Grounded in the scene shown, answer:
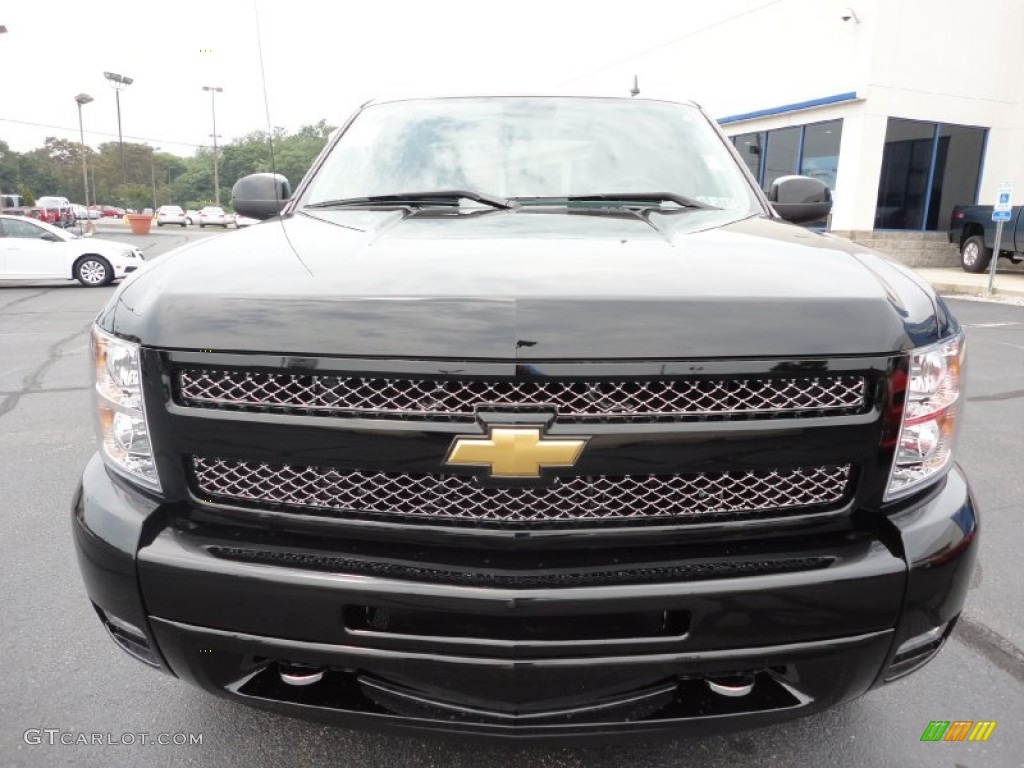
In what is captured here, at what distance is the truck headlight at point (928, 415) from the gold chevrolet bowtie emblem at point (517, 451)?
697 mm

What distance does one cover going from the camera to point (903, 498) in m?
1.61

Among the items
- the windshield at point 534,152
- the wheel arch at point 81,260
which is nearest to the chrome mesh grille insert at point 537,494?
the windshield at point 534,152

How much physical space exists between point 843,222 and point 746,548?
20.1 m

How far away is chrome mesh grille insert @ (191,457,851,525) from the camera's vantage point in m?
1.51

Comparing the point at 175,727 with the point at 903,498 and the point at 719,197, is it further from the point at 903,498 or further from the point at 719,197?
the point at 719,197

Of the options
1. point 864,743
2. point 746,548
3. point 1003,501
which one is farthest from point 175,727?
point 1003,501

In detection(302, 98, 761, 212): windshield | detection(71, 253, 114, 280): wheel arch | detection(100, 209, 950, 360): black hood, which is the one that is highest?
detection(302, 98, 761, 212): windshield

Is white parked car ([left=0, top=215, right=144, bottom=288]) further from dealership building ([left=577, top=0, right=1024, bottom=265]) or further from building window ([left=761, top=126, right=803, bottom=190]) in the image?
building window ([left=761, top=126, right=803, bottom=190])

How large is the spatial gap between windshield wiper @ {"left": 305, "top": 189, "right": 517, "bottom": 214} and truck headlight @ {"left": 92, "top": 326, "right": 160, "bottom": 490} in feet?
3.46

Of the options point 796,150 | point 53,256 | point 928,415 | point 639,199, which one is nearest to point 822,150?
point 796,150

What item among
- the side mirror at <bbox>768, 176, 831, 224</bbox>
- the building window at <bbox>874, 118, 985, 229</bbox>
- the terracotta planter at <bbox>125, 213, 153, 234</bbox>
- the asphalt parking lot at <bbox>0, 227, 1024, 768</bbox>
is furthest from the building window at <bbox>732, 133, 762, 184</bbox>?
the terracotta planter at <bbox>125, 213, 153, 234</bbox>

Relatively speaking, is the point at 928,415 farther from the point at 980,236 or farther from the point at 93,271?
the point at 980,236

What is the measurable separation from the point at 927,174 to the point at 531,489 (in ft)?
72.3

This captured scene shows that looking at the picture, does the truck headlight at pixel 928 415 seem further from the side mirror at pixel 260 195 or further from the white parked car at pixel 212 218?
the white parked car at pixel 212 218
